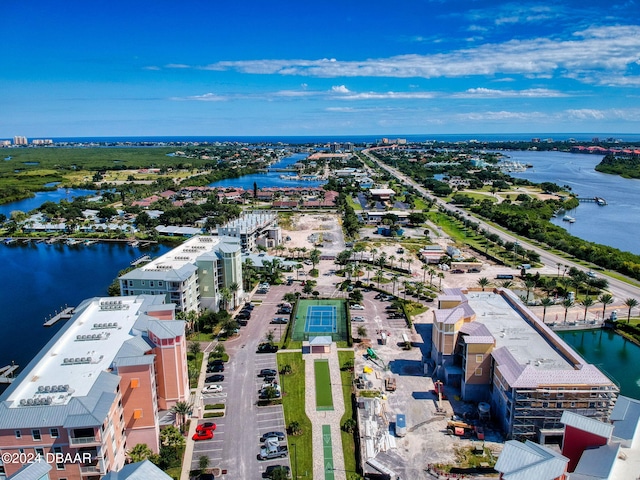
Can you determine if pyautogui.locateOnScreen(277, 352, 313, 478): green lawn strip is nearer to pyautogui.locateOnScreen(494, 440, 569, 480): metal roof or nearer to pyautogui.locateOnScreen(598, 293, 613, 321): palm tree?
pyautogui.locateOnScreen(494, 440, 569, 480): metal roof

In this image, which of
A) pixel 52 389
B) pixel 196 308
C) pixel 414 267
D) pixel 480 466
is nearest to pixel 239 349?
pixel 196 308

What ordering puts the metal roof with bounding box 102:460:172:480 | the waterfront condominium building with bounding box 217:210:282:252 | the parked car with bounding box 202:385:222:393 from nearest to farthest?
the metal roof with bounding box 102:460:172:480 < the parked car with bounding box 202:385:222:393 < the waterfront condominium building with bounding box 217:210:282:252

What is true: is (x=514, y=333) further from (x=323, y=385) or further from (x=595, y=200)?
(x=595, y=200)

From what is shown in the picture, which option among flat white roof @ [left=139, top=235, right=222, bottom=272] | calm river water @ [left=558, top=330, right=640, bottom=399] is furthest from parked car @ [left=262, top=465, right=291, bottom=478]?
calm river water @ [left=558, top=330, right=640, bottom=399]

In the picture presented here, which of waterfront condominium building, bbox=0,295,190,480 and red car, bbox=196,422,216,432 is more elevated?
waterfront condominium building, bbox=0,295,190,480

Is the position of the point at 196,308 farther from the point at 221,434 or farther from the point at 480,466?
the point at 480,466

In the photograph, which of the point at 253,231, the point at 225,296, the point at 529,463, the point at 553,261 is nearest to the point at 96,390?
the point at 529,463

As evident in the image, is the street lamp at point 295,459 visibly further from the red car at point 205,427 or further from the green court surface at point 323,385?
the red car at point 205,427
